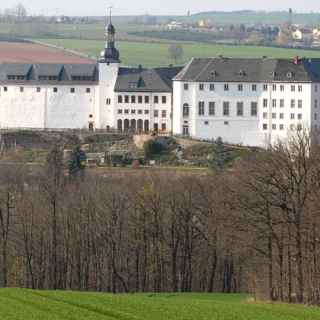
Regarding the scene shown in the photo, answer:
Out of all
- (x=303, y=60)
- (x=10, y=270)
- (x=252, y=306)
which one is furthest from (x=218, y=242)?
(x=303, y=60)

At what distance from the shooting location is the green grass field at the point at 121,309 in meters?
38.8

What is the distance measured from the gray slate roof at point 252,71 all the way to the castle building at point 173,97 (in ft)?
0.18

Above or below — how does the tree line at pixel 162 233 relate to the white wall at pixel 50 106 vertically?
below

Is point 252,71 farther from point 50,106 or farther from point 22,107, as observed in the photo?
point 22,107

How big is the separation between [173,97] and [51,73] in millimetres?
7649

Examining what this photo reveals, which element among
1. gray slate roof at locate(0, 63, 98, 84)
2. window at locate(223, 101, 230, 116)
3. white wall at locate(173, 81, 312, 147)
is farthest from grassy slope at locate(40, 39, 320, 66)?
window at locate(223, 101, 230, 116)

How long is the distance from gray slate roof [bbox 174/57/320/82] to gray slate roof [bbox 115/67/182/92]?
1467 millimetres

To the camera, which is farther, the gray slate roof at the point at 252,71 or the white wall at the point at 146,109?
the white wall at the point at 146,109

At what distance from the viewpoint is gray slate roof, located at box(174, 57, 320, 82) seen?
303 ft

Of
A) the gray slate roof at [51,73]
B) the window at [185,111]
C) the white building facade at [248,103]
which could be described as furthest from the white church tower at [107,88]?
the window at [185,111]

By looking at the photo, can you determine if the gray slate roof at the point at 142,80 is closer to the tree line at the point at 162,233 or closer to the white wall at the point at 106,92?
the white wall at the point at 106,92

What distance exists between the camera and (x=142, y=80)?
9556cm

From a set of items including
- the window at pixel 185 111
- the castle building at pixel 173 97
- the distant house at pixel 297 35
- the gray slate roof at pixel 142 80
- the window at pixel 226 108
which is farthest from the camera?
the distant house at pixel 297 35

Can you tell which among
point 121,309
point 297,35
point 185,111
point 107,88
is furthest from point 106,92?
point 297,35
